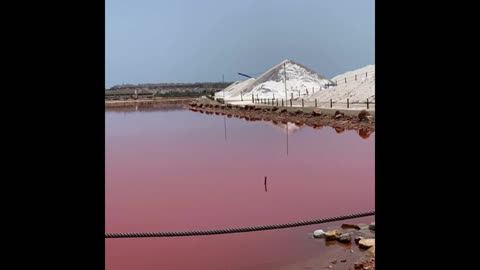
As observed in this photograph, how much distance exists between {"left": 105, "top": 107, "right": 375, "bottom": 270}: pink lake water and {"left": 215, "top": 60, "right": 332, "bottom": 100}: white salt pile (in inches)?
976

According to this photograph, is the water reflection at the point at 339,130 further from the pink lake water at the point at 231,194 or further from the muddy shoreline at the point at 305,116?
the pink lake water at the point at 231,194

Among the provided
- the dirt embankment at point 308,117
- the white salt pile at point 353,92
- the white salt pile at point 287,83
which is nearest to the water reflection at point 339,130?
the dirt embankment at point 308,117

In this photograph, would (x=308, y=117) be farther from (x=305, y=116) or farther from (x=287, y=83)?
(x=287, y=83)

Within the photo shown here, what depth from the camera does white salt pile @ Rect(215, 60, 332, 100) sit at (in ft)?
140

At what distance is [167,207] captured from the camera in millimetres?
8344

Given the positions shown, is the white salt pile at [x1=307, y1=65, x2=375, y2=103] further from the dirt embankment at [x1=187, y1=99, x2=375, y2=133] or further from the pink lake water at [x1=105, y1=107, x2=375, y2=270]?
the pink lake water at [x1=105, y1=107, x2=375, y2=270]

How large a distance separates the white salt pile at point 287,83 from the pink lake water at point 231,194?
2478 centimetres

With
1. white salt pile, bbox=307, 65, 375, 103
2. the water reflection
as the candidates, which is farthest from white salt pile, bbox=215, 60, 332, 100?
the water reflection

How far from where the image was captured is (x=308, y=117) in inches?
914

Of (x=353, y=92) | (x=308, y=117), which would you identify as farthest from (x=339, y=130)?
(x=353, y=92)

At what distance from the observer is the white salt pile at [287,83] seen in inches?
1674
